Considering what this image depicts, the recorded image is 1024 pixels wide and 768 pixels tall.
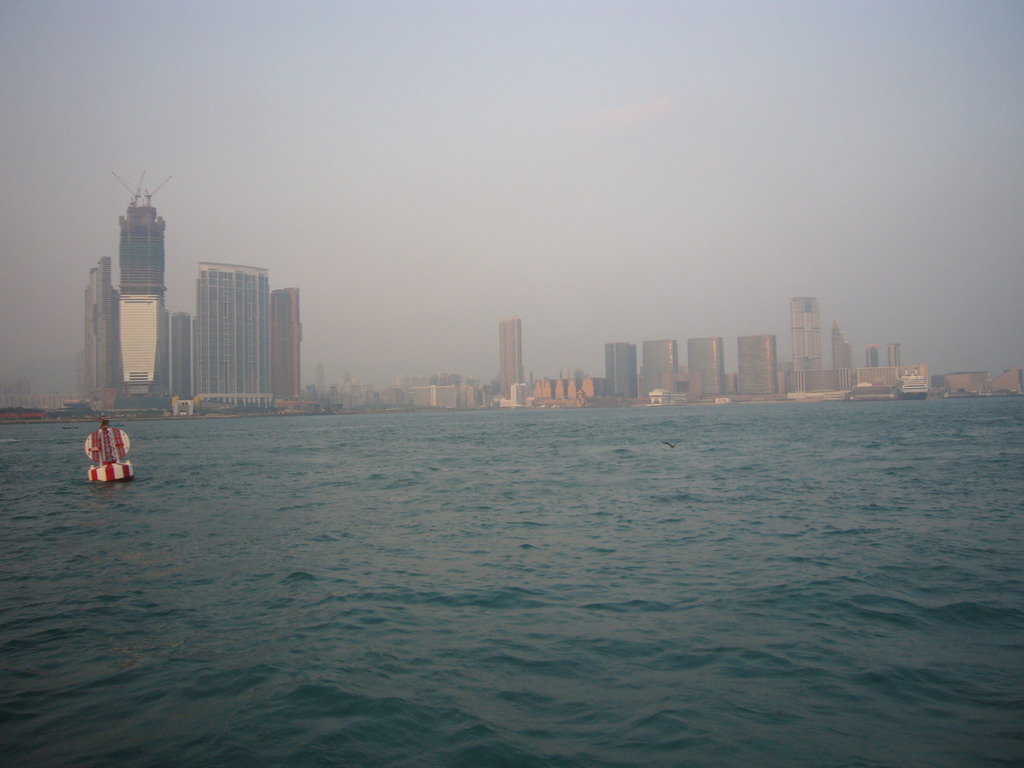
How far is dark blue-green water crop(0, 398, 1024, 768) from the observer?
5.87m

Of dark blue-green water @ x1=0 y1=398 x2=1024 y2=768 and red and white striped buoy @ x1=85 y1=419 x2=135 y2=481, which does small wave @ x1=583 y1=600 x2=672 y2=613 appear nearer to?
dark blue-green water @ x1=0 y1=398 x2=1024 y2=768

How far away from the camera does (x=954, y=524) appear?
587 inches

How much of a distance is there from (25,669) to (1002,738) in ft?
32.4

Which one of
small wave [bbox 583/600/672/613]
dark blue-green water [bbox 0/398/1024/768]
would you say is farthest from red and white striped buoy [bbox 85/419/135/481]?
small wave [bbox 583/600/672/613]

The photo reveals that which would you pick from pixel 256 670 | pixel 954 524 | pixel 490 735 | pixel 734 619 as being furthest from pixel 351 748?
pixel 954 524

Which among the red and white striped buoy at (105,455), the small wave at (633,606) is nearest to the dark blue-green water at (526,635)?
the small wave at (633,606)

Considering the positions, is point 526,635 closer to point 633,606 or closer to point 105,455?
point 633,606

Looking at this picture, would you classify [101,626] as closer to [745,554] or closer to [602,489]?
[745,554]

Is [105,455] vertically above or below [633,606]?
above

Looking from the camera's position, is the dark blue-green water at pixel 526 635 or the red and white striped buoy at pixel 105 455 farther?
the red and white striped buoy at pixel 105 455

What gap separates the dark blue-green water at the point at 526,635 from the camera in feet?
19.2

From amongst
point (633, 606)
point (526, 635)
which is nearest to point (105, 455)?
point (526, 635)

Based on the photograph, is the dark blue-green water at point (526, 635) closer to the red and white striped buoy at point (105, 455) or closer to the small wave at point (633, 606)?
the small wave at point (633, 606)

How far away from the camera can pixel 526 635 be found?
8430 millimetres
